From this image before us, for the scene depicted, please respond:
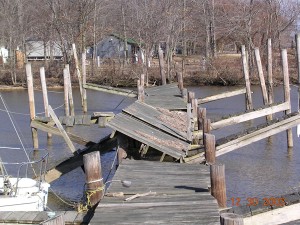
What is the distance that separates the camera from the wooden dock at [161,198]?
355 inches

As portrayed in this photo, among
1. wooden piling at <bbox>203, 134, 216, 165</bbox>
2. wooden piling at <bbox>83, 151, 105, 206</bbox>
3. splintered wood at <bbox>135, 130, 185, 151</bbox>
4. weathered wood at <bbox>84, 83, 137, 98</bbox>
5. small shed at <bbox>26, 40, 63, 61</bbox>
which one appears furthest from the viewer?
small shed at <bbox>26, 40, 63, 61</bbox>

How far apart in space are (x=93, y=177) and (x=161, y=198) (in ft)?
3.78

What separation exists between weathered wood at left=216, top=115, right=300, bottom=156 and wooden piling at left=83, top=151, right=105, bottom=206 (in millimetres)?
5318

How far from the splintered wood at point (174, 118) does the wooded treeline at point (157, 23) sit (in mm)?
32984

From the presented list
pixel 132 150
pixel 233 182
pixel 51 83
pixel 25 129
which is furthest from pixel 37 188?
pixel 51 83

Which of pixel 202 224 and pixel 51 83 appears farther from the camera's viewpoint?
pixel 51 83

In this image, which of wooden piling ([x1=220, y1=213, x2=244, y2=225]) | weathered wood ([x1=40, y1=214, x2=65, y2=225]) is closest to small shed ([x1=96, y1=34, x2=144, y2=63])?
weathered wood ([x1=40, y1=214, x2=65, y2=225])

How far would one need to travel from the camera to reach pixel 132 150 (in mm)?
15258

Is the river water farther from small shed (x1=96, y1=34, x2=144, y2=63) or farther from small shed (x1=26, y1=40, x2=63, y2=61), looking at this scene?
small shed (x1=26, y1=40, x2=63, y2=61)

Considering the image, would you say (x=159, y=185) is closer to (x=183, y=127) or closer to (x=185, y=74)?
(x=183, y=127)

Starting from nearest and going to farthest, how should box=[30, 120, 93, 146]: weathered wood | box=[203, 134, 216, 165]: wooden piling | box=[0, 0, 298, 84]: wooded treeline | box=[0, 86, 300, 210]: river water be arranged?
box=[203, 134, 216, 165]: wooden piling < box=[0, 86, 300, 210]: river water < box=[30, 120, 93, 146]: weathered wood < box=[0, 0, 298, 84]: wooded treeline

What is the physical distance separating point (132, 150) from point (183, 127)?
7.37 feet

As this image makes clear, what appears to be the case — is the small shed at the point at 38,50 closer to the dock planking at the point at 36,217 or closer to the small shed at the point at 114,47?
the small shed at the point at 114,47

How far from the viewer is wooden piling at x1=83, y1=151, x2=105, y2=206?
10.2 m
